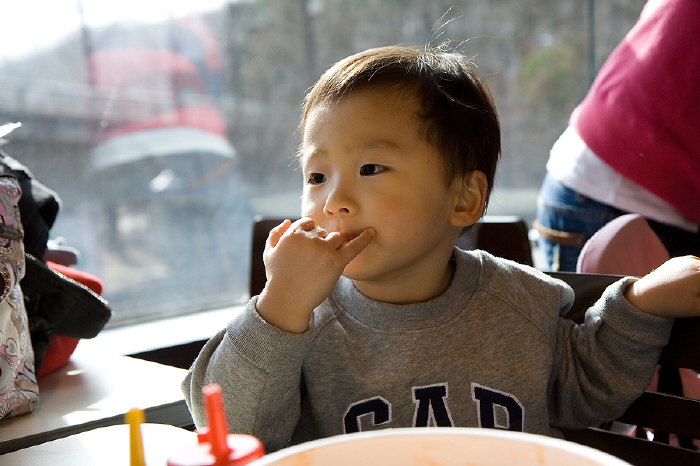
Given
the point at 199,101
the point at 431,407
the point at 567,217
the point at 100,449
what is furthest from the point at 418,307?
the point at 199,101

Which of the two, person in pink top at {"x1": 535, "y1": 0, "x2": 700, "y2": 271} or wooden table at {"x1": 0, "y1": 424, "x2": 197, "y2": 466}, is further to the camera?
person in pink top at {"x1": 535, "y1": 0, "x2": 700, "y2": 271}

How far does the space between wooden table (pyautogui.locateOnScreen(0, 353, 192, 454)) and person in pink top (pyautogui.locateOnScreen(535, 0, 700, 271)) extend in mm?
1057

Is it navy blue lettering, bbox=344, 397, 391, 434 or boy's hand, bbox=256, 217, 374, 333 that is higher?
boy's hand, bbox=256, 217, 374, 333

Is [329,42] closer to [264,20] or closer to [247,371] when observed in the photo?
[264,20]

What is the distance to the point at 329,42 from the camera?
2.57 m

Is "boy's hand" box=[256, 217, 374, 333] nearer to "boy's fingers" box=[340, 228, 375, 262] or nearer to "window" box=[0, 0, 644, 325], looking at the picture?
"boy's fingers" box=[340, 228, 375, 262]

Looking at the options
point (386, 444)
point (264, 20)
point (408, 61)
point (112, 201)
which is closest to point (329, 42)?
point (264, 20)

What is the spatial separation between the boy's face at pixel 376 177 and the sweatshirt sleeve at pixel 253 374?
176mm

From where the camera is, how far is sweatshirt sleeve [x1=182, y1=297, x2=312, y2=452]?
0.82 m

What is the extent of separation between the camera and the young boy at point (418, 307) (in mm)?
931

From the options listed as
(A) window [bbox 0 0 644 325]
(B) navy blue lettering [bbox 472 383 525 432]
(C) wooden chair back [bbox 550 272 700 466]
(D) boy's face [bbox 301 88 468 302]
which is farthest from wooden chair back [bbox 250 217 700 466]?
(A) window [bbox 0 0 644 325]

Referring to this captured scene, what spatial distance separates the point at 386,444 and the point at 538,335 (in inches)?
Answer: 23.3

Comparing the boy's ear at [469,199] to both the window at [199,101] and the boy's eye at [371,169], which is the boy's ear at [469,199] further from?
the window at [199,101]

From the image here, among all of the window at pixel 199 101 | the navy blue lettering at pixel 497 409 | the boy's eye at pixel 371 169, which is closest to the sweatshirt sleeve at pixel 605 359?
the navy blue lettering at pixel 497 409
